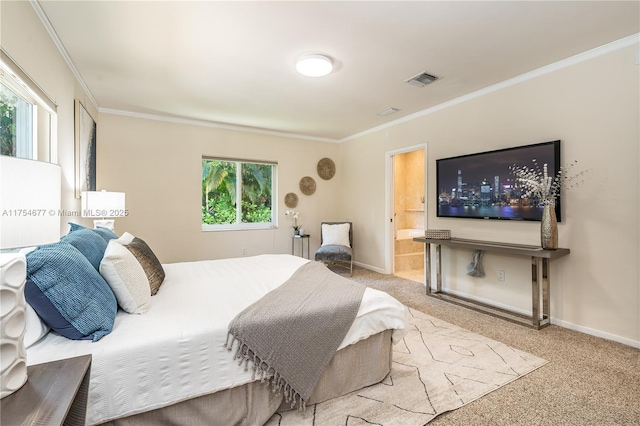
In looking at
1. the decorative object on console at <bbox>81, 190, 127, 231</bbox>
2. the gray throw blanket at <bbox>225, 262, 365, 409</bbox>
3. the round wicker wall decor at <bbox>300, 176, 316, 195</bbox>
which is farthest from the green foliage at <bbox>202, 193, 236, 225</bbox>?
the gray throw blanket at <bbox>225, 262, 365, 409</bbox>

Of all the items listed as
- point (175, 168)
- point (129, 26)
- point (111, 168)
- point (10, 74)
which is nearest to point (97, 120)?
point (111, 168)

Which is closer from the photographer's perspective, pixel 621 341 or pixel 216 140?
pixel 621 341

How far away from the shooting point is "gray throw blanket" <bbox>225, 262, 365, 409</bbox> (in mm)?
1566

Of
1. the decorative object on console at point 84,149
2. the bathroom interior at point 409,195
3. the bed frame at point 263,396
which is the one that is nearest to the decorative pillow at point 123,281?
the bed frame at point 263,396

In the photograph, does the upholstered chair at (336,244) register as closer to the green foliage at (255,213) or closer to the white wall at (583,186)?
the green foliage at (255,213)

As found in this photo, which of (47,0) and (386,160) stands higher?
(47,0)

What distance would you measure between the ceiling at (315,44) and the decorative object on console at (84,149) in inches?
14.9

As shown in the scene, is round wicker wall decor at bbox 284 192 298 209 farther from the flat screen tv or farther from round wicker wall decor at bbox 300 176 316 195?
the flat screen tv

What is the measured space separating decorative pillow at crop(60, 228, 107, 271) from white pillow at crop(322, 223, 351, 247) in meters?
3.70

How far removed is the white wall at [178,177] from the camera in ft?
14.2

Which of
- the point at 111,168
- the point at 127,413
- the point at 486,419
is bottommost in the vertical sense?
the point at 486,419

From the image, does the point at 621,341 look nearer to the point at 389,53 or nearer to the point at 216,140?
the point at 389,53

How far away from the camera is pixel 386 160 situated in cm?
501

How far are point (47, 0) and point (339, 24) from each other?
1943 millimetres
